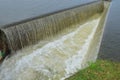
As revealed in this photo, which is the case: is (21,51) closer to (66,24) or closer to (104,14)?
(66,24)

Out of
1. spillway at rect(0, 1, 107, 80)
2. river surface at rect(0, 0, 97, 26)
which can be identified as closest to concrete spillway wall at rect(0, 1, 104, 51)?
spillway at rect(0, 1, 107, 80)

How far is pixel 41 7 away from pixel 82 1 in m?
5.45

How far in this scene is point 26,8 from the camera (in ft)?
72.9

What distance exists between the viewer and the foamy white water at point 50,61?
384 inches

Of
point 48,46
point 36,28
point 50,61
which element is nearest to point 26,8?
point 36,28

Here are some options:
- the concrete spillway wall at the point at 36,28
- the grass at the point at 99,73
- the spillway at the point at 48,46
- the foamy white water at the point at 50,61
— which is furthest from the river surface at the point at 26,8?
the grass at the point at 99,73

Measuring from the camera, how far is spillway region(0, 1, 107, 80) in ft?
33.0

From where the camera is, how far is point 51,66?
10.5m

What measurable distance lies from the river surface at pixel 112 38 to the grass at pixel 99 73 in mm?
2571

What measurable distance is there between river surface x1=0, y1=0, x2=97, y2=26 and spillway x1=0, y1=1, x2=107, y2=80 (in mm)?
4397

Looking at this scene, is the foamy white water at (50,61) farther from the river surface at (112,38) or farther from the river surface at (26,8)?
the river surface at (26,8)

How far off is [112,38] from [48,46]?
4.79m

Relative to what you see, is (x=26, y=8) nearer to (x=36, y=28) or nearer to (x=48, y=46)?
(x=36, y=28)

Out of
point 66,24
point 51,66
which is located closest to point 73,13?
point 66,24
